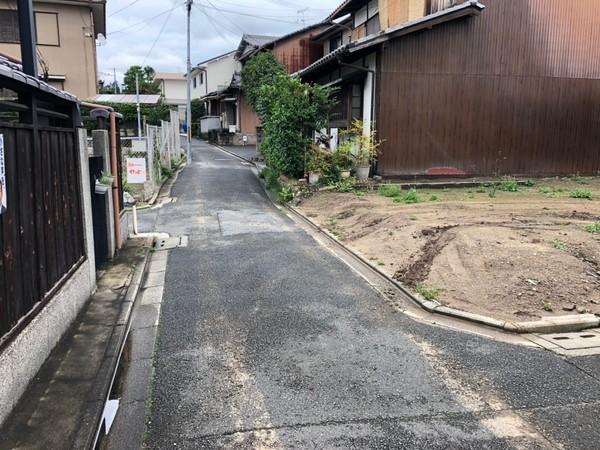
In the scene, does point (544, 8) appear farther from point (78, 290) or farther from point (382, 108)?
point (78, 290)

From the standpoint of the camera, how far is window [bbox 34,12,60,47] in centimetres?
2161

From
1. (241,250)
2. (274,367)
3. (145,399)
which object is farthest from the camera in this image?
(241,250)

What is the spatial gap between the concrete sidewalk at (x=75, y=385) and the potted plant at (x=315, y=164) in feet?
30.4

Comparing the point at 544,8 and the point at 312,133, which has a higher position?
the point at 544,8

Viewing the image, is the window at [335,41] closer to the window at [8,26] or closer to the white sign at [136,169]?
the window at [8,26]

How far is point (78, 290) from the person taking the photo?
18.6 ft

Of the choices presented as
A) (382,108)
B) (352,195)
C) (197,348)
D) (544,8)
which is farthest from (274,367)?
(544,8)

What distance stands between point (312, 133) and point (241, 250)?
798 centimetres

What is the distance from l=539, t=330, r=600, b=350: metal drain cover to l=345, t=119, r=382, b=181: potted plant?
10.1 meters

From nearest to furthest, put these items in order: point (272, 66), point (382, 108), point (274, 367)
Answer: point (274, 367)
point (382, 108)
point (272, 66)

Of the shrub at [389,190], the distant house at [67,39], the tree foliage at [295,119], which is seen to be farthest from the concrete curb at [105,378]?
the distant house at [67,39]

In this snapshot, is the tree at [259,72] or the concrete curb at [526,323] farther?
the tree at [259,72]

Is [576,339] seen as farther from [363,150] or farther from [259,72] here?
[259,72]

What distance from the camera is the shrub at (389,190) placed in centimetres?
1333
